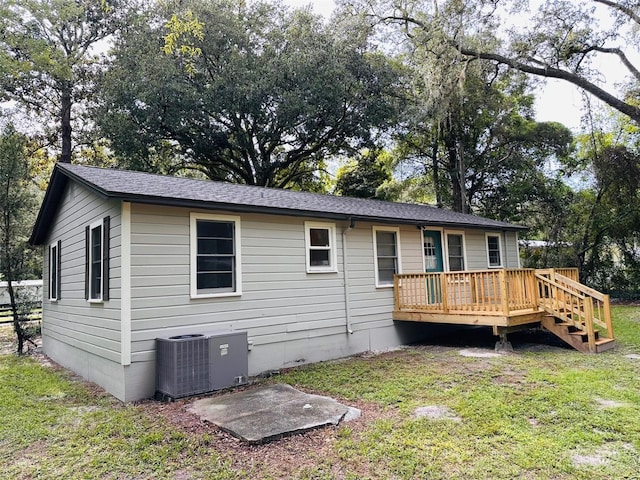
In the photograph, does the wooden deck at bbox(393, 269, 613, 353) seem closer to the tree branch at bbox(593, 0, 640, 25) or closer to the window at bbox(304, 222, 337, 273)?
the window at bbox(304, 222, 337, 273)

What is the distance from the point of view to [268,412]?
14.5 feet

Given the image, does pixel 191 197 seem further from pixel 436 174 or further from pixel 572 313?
pixel 436 174

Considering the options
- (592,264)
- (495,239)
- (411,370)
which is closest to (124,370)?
(411,370)

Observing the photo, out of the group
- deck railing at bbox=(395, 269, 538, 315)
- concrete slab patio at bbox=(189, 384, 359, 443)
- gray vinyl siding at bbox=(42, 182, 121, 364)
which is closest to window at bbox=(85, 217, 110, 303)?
gray vinyl siding at bbox=(42, 182, 121, 364)

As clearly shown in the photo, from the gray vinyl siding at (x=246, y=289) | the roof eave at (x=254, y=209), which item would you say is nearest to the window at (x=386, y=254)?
the roof eave at (x=254, y=209)

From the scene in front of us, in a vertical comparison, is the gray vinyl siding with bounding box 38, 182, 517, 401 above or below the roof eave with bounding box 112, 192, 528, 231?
below

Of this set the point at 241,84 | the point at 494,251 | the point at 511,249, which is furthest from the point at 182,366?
the point at 241,84

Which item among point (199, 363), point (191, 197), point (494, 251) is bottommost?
point (199, 363)

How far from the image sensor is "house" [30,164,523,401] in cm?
549

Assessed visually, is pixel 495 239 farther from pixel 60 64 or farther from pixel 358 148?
pixel 60 64

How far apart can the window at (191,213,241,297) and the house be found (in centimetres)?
2

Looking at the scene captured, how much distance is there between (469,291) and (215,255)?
4.92m

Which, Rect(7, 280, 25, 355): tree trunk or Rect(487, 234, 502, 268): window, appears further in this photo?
Rect(487, 234, 502, 268): window

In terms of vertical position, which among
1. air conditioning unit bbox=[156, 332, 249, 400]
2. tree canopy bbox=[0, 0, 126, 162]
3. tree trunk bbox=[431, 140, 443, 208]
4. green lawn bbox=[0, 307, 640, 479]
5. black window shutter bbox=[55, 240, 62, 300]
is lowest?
green lawn bbox=[0, 307, 640, 479]
